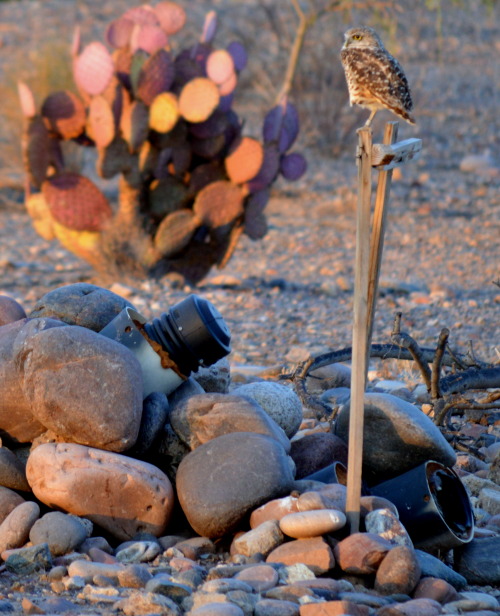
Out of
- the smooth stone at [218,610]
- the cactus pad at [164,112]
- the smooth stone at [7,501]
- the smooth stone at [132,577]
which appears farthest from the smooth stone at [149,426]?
the cactus pad at [164,112]

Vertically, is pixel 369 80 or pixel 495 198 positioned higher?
pixel 369 80

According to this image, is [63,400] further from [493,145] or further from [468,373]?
[493,145]

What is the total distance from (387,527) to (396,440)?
437 mm

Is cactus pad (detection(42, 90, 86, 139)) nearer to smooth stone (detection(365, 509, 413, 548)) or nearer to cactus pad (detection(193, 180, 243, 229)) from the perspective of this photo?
cactus pad (detection(193, 180, 243, 229))

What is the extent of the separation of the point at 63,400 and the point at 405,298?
159 inches

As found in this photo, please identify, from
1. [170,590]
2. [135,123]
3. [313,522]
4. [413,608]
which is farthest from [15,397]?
[135,123]

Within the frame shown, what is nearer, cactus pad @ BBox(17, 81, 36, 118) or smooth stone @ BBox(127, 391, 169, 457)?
smooth stone @ BBox(127, 391, 169, 457)

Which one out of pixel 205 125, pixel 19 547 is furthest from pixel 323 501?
pixel 205 125

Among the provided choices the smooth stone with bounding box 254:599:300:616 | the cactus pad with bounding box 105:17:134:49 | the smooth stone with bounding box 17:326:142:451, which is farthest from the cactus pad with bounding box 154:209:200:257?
the smooth stone with bounding box 254:599:300:616

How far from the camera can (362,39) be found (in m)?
3.03

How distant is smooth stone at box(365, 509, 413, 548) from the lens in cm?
251

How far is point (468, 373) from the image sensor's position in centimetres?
365

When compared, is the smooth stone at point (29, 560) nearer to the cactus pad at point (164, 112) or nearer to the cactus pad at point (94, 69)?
the cactus pad at point (164, 112)

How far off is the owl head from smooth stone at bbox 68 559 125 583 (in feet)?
5.73
